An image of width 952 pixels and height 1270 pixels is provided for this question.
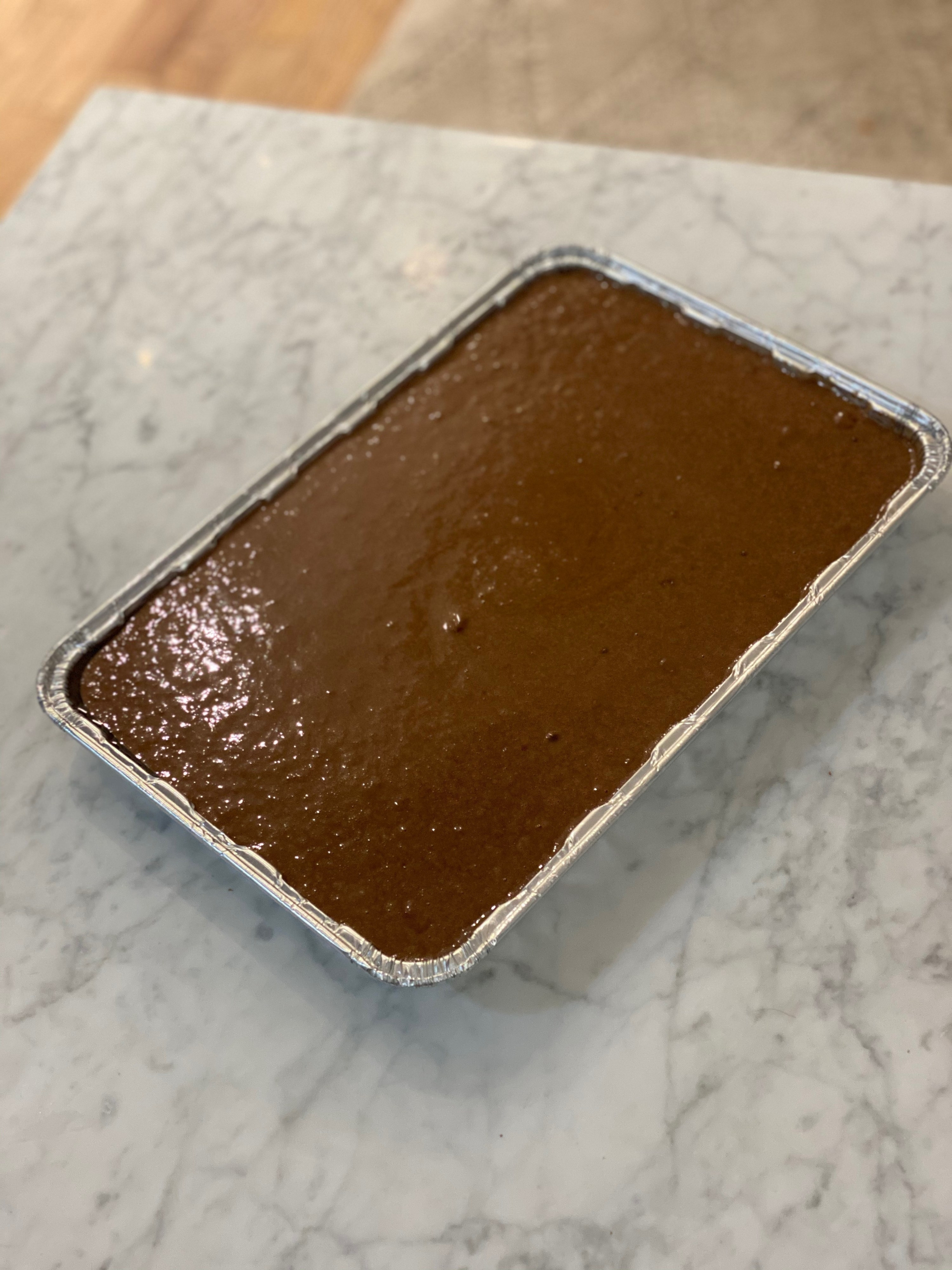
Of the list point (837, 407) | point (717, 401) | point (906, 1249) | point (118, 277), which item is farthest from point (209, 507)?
point (906, 1249)

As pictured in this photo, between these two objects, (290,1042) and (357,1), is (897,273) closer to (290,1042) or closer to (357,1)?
(290,1042)

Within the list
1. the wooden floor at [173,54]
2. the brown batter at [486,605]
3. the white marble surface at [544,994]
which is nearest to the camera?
the white marble surface at [544,994]

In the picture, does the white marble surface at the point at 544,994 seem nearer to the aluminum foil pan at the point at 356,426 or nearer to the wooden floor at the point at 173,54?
the aluminum foil pan at the point at 356,426

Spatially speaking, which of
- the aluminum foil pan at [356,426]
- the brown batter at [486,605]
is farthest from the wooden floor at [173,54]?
the brown batter at [486,605]

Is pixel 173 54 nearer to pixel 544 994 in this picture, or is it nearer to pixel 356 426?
pixel 356 426

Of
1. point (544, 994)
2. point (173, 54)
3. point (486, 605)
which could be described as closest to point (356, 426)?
point (486, 605)

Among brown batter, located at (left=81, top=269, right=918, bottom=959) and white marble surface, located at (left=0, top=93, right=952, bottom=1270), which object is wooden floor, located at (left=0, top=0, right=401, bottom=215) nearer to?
white marble surface, located at (left=0, top=93, right=952, bottom=1270)
